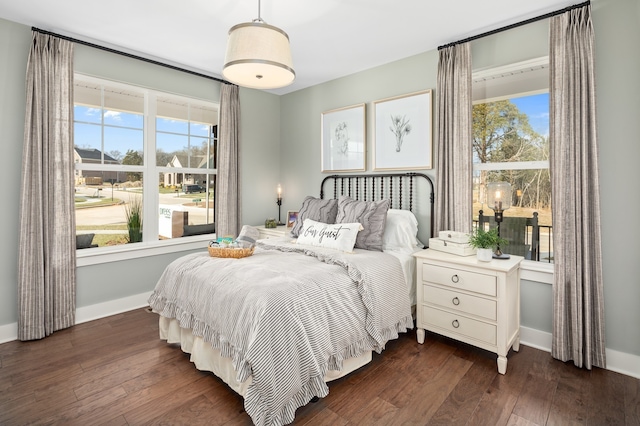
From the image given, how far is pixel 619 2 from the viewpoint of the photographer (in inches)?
91.6

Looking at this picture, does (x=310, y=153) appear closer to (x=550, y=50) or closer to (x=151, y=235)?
(x=151, y=235)

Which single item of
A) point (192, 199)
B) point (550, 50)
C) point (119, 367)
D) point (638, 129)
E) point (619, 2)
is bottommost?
point (119, 367)

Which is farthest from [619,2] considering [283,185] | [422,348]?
[283,185]

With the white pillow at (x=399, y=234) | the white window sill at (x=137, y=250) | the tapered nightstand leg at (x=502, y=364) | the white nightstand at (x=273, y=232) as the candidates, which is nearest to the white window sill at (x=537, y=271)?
the tapered nightstand leg at (x=502, y=364)

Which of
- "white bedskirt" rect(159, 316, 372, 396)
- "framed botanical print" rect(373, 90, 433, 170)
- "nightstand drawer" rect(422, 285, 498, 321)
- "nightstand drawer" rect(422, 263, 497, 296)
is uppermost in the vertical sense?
"framed botanical print" rect(373, 90, 433, 170)

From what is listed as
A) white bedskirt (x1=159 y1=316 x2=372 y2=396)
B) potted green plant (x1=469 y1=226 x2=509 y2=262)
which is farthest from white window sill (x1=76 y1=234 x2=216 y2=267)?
potted green plant (x1=469 y1=226 x2=509 y2=262)

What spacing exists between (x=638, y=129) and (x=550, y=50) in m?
0.84

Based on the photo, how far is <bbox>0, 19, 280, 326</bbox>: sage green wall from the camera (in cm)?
279

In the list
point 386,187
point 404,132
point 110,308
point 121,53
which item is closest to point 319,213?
point 386,187

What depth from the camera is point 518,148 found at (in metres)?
2.87

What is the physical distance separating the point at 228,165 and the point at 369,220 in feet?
6.86

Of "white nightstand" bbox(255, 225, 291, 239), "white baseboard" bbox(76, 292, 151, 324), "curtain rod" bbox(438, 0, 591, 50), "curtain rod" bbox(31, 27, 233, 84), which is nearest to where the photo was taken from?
"curtain rod" bbox(438, 0, 591, 50)

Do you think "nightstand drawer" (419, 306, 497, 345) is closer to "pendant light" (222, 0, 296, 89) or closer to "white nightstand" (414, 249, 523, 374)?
"white nightstand" (414, 249, 523, 374)

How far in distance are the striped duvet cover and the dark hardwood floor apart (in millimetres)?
227
